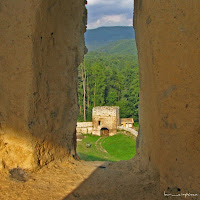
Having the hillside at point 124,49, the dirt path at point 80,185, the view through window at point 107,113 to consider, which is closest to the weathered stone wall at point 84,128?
the view through window at point 107,113

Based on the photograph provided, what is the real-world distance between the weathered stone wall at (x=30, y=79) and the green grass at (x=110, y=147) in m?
11.8

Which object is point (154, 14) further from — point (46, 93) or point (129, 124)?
point (129, 124)

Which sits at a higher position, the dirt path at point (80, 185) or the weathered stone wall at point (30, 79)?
the weathered stone wall at point (30, 79)

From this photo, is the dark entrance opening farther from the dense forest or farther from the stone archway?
the dense forest

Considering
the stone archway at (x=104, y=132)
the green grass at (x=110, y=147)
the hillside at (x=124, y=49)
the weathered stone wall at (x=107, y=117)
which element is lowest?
the green grass at (x=110, y=147)

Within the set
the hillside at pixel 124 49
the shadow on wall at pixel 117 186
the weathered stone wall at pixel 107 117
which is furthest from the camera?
the hillside at pixel 124 49

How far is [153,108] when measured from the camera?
2.91m

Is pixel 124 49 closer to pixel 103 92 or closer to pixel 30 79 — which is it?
pixel 103 92

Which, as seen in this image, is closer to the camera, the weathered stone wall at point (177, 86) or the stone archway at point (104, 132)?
the weathered stone wall at point (177, 86)

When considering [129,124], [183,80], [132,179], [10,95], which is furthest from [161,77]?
[129,124]

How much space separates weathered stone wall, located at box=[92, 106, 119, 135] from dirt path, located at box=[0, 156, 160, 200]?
1645 cm

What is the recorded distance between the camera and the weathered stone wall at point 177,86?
235 centimetres

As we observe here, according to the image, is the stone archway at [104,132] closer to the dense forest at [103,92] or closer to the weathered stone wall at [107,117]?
the weathered stone wall at [107,117]

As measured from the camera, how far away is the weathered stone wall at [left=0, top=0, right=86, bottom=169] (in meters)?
3.11
